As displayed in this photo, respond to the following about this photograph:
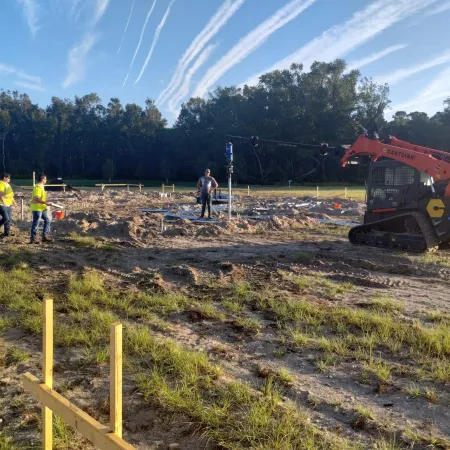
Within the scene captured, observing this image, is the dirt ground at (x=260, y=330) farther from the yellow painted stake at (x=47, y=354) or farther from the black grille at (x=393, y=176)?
the black grille at (x=393, y=176)

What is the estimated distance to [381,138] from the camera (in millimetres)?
13586

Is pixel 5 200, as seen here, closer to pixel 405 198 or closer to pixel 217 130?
pixel 405 198

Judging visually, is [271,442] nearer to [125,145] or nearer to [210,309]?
[210,309]

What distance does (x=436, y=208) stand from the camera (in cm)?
1145

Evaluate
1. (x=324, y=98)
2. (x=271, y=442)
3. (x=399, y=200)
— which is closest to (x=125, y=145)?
(x=324, y=98)

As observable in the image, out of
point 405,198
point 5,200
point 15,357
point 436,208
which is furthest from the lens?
point 5,200

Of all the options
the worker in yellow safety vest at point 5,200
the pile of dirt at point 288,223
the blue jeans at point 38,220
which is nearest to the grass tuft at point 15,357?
the blue jeans at point 38,220

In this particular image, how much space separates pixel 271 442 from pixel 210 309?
339 centimetres

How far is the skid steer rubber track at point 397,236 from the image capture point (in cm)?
1154

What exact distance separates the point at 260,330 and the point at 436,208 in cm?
733

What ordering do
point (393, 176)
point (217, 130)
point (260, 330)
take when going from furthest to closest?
point (217, 130) < point (393, 176) < point (260, 330)

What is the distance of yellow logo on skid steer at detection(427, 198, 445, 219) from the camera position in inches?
448

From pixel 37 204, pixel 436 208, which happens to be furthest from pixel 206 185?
pixel 436 208

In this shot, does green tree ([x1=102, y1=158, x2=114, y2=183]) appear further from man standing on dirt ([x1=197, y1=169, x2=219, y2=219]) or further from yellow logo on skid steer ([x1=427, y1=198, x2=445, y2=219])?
yellow logo on skid steer ([x1=427, y1=198, x2=445, y2=219])
